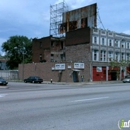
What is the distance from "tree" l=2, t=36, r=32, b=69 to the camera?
88000mm

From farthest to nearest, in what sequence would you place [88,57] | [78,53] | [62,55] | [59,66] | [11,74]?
[11,74] < [62,55] < [78,53] < [88,57] < [59,66]

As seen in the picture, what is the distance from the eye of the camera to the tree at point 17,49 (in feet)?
289

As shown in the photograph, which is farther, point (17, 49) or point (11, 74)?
point (17, 49)

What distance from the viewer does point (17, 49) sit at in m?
88.6

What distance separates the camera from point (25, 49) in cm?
9081

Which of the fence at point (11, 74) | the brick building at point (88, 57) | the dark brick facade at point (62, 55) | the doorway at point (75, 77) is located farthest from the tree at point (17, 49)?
the doorway at point (75, 77)

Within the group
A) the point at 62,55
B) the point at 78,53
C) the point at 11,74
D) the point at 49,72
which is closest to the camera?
the point at 49,72

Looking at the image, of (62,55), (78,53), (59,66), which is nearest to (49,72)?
(59,66)

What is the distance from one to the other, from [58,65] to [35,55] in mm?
19624

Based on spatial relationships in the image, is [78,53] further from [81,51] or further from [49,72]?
[49,72]

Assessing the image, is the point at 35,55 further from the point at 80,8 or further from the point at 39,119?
the point at 39,119

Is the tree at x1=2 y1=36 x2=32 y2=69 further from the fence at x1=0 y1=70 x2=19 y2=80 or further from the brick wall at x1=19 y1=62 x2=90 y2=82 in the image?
the brick wall at x1=19 y1=62 x2=90 y2=82

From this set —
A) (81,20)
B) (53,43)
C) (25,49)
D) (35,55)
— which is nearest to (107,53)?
(81,20)

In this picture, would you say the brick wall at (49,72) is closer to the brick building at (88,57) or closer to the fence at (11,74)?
the brick building at (88,57)
